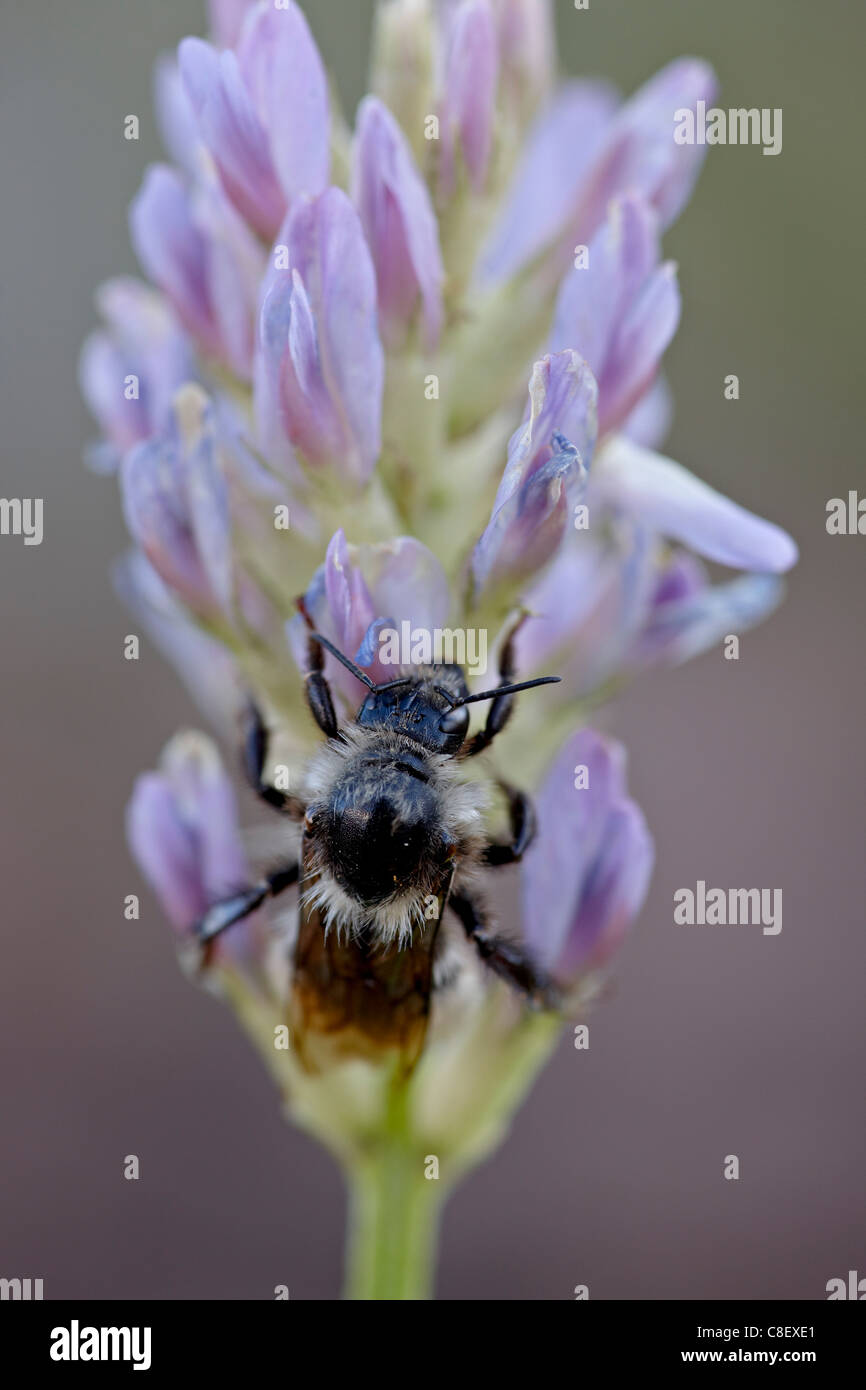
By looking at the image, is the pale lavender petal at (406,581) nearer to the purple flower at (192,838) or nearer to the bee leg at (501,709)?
the bee leg at (501,709)

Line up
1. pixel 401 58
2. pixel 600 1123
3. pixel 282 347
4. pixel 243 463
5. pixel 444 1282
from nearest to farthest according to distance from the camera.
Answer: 1. pixel 282 347
2. pixel 401 58
3. pixel 243 463
4. pixel 444 1282
5. pixel 600 1123

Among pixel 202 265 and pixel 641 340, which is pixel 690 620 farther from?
pixel 202 265

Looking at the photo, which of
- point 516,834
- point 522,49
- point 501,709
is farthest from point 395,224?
point 516,834

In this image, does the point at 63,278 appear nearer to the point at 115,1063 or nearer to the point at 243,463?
the point at 115,1063

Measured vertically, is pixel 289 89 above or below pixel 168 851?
above

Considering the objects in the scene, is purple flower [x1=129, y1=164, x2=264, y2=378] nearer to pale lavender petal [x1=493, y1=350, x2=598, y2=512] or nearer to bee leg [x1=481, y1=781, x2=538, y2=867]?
pale lavender petal [x1=493, y1=350, x2=598, y2=512]

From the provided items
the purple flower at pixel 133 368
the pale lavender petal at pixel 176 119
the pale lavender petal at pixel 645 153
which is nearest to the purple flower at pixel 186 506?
the purple flower at pixel 133 368
